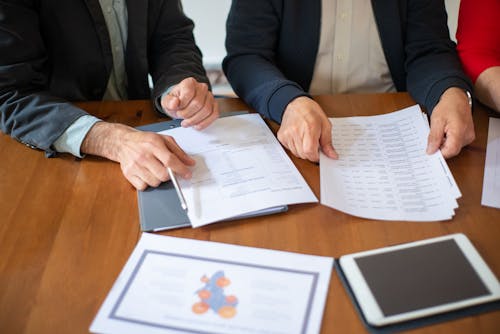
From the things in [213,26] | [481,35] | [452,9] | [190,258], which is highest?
[481,35]

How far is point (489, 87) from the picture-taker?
1.00 meters

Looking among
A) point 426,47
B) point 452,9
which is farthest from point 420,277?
point 452,9

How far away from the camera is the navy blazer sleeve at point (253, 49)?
1.03 metres

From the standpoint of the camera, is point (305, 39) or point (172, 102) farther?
point (305, 39)

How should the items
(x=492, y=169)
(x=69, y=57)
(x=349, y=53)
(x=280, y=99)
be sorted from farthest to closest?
(x=349, y=53) < (x=69, y=57) < (x=280, y=99) < (x=492, y=169)

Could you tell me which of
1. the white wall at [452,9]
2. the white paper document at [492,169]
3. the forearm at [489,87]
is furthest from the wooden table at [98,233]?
the white wall at [452,9]

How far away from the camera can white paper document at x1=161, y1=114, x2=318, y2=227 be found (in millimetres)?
747

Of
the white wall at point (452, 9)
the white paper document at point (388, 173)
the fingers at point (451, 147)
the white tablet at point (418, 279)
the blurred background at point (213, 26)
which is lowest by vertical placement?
the blurred background at point (213, 26)

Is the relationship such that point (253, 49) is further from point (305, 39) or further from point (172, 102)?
point (172, 102)

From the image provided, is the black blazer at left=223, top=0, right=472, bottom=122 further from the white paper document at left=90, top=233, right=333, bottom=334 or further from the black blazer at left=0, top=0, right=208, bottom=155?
the white paper document at left=90, top=233, right=333, bottom=334

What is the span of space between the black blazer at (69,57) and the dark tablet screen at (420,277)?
631mm

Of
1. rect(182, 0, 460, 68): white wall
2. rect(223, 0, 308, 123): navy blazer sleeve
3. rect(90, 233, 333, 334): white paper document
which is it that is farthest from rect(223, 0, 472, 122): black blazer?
rect(182, 0, 460, 68): white wall

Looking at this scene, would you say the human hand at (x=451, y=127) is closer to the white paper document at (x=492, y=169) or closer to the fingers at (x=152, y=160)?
the white paper document at (x=492, y=169)

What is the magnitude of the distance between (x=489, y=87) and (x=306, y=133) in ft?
1.52
